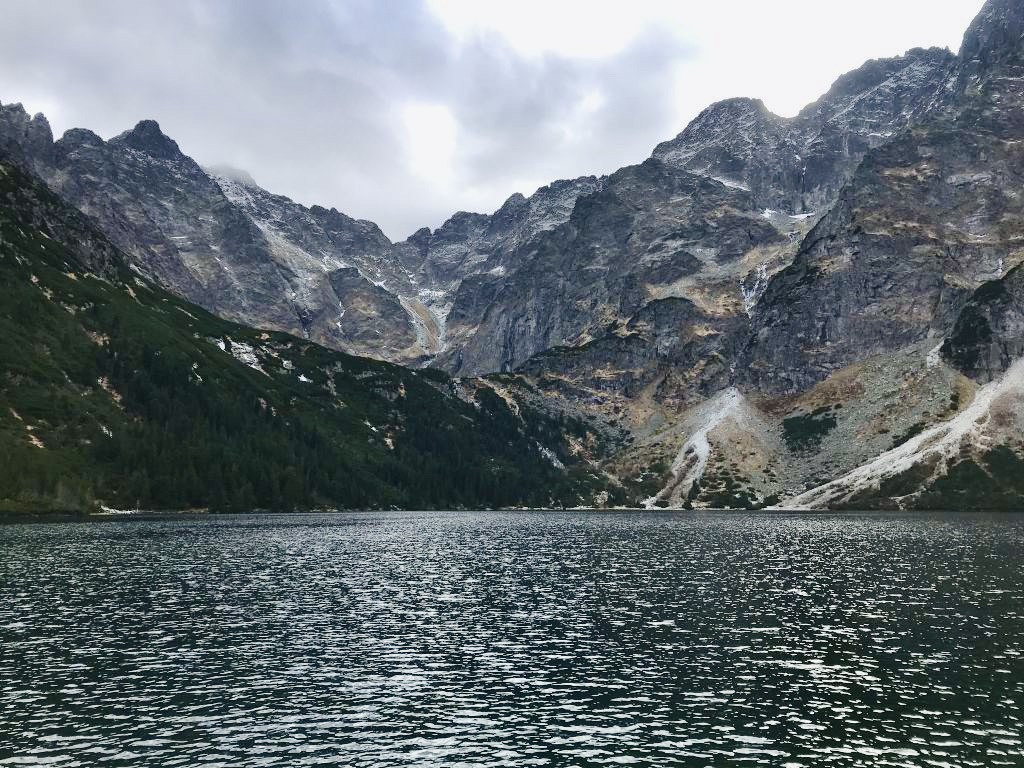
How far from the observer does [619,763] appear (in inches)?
1195

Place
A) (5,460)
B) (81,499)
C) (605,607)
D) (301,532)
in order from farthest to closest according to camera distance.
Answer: (81,499) → (5,460) → (301,532) → (605,607)

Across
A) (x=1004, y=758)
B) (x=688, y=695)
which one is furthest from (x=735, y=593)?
(x=1004, y=758)

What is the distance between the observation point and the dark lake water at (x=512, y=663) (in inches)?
1286

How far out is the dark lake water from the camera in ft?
107

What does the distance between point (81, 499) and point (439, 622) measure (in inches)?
6897

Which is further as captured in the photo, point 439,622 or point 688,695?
point 439,622

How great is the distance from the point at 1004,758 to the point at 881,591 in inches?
1815

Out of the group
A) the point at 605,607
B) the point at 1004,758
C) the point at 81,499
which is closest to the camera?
the point at 1004,758

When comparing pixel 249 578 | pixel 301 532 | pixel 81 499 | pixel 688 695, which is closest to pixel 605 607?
pixel 688 695

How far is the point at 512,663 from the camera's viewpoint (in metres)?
47.7

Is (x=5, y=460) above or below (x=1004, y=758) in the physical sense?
above

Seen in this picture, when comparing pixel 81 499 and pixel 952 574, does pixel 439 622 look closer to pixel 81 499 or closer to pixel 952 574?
pixel 952 574

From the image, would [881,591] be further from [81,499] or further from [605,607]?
[81,499]

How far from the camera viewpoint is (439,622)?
199ft
